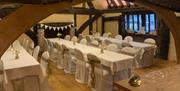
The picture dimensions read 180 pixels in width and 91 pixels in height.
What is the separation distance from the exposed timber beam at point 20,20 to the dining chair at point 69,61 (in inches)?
177

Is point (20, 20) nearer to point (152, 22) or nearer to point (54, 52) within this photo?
point (54, 52)

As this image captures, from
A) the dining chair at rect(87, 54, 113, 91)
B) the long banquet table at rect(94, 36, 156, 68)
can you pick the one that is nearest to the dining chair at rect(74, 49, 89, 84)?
the dining chair at rect(87, 54, 113, 91)

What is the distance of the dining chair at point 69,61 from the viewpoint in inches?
276

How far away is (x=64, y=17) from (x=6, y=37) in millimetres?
10030

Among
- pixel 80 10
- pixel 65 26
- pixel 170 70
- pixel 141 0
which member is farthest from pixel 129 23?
pixel 141 0

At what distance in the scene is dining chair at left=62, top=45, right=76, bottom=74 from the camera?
23.0 feet

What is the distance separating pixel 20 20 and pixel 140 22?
343 inches

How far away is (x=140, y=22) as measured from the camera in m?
10.5

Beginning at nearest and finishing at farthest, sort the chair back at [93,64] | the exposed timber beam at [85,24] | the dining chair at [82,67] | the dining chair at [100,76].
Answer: the dining chair at [100,76] → the chair back at [93,64] → the dining chair at [82,67] → the exposed timber beam at [85,24]

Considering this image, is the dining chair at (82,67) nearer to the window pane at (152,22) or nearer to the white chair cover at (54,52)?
the white chair cover at (54,52)

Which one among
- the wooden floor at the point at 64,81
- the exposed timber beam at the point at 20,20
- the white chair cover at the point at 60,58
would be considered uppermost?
the exposed timber beam at the point at 20,20

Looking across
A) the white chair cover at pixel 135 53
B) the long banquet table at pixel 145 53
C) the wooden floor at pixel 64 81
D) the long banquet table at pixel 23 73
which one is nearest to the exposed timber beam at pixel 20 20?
the long banquet table at pixel 23 73

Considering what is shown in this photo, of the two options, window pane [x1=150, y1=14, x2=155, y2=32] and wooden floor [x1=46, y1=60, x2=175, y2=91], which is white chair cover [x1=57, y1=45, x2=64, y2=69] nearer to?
wooden floor [x1=46, y1=60, x2=175, y2=91]

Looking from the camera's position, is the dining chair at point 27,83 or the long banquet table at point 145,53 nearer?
the dining chair at point 27,83
